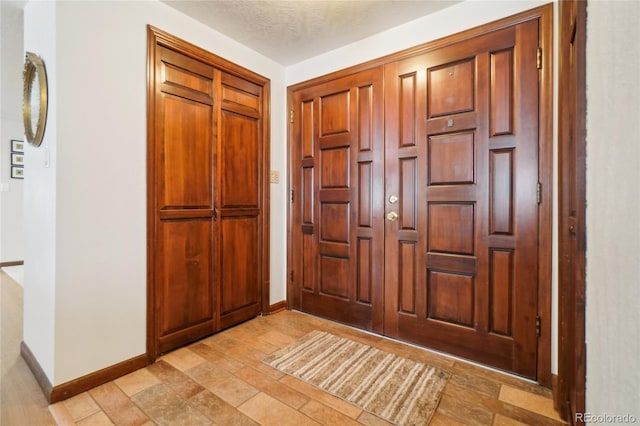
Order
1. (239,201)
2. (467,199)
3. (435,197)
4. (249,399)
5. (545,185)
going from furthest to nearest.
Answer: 1. (239,201)
2. (435,197)
3. (467,199)
4. (545,185)
5. (249,399)

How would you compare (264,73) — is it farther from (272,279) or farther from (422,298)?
(422,298)

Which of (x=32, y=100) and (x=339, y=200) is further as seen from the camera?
(x=339, y=200)

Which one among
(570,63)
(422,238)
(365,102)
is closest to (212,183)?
(365,102)

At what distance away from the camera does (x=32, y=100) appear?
180 cm

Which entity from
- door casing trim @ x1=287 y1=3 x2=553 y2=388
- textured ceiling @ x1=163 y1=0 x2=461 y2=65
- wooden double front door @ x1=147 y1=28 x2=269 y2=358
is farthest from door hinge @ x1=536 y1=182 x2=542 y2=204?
wooden double front door @ x1=147 y1=28 x2=269 y2=358

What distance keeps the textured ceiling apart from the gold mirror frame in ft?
2.97

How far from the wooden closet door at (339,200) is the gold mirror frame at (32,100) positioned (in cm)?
A: 180

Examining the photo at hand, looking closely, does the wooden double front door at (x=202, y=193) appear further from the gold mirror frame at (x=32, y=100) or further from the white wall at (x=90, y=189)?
the gold mirror frame at (x=32, y=100)

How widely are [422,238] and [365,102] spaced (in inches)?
47.3

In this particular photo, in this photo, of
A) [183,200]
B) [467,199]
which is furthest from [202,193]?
[467,199]

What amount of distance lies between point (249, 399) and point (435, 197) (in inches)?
68.1

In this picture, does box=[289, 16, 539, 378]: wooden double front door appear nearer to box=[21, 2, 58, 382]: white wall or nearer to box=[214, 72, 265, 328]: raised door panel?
box=[214, 72, 265, 328]: raised door panel

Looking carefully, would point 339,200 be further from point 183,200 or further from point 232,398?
point 232,398

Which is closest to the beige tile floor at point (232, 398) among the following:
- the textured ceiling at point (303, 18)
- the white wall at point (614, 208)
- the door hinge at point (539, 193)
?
the door hinge at point (539, 193)
